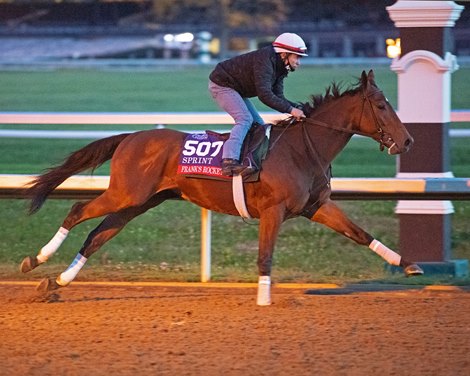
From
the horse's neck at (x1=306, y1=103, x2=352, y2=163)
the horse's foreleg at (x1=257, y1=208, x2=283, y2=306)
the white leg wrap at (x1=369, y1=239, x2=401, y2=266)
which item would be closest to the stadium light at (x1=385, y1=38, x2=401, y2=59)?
the horse's neck at (x1=306, y1=103, x2=352, y2=163)

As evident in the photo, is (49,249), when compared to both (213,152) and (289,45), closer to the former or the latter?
(213,152)

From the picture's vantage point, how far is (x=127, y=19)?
61.8 meters

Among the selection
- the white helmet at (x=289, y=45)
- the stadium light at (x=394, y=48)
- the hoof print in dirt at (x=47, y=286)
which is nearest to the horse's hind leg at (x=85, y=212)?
the hoof print in dirt at (x=47, y=286)

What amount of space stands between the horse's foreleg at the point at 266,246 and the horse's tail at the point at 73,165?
1.33m

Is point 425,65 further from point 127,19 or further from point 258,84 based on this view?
point 127,19

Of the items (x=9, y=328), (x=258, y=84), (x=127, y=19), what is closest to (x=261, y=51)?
(x=258, y=84)

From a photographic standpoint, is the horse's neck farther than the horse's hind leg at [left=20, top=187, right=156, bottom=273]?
No

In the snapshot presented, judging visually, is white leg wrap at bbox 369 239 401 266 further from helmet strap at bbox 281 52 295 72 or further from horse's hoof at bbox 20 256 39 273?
horse's hoof at bbox 20 256 39 273

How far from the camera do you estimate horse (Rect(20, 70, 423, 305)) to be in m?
7.84

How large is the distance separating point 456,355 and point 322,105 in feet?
7.81

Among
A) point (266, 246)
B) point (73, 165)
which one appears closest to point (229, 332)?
point (266, 246)

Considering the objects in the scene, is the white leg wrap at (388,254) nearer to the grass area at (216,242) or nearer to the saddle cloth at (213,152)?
the saddle cloth at (213,152)

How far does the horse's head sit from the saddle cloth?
705mm

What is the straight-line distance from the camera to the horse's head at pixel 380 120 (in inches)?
306
